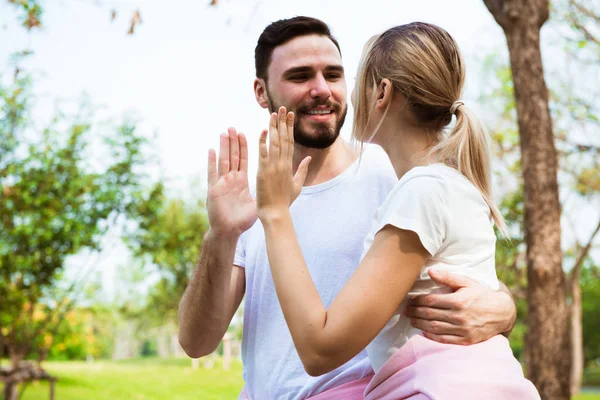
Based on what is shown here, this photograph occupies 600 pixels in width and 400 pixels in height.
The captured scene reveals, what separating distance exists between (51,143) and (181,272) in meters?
16.2

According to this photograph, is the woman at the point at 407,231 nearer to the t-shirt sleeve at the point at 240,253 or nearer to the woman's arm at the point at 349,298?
the woman's arm at the point at 349,298

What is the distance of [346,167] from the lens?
9.87ft

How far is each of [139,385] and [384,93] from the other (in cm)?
1635

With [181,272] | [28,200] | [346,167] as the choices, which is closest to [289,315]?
[346,167]

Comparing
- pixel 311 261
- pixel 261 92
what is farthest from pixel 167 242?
pixel 311 261

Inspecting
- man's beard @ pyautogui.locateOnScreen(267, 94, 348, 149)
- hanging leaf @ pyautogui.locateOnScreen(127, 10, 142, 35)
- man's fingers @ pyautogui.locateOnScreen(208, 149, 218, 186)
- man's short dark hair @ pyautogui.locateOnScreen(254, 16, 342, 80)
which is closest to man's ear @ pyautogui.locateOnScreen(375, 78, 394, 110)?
man's fingers @ pyautogui.locateOnScreen(208, 149, 218, 186)

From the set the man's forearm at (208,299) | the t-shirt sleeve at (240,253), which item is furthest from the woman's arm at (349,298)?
the t-shirt sleeve at (240,253)

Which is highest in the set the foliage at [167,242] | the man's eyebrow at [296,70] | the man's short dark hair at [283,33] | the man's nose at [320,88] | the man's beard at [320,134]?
the man's short dark hair at [283,33]

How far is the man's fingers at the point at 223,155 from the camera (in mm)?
2418

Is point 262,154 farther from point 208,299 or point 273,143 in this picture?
point 208,299

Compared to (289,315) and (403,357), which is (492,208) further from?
(289,315)

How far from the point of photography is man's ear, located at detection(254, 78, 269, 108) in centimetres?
336

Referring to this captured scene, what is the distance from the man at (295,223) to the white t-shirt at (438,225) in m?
0.21

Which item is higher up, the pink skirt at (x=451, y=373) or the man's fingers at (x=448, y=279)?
the man's fingers at (x=448, y=279)
